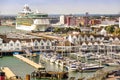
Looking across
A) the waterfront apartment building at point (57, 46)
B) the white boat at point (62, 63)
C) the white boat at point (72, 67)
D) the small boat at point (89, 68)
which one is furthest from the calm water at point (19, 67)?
the waterfront apartment building at point (57, 46)

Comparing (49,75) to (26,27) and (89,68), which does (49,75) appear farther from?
(26,27)

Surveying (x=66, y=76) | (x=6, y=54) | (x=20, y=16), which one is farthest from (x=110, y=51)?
(x=20, y=16)

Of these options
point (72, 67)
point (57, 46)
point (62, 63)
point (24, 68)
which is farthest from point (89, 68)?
point (57, 46)

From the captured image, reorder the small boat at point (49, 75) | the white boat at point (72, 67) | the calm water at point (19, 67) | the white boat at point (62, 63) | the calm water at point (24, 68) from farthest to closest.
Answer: the white boat at point (62, 63) → the white boat at point (72, 67) → the calm water at point (19, 67) → the calm water at point (24, 68) → the small boat at point (49, 75)

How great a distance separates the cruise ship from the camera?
2664cm

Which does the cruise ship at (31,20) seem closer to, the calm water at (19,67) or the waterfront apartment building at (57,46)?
the waterfront apartment building at (57,46)

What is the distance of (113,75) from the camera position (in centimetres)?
848

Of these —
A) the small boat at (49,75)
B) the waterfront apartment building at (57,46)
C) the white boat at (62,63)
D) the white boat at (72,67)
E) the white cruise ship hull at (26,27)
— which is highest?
the small boat at (49,75)

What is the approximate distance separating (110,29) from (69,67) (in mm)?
13843

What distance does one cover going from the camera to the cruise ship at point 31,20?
87.4 ft

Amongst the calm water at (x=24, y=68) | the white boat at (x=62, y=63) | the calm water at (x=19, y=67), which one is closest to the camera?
the calm water at (x=24, y=68)

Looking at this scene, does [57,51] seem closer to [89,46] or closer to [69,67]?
[89,46]

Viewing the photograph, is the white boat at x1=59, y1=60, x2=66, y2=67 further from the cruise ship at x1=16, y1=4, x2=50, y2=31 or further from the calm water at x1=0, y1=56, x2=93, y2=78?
the cruise ship at x1=16, y1=4, x2=50, y2=31

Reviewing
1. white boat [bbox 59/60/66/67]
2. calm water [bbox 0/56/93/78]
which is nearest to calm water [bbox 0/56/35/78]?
calm water [bbox 0/56/93/78]
